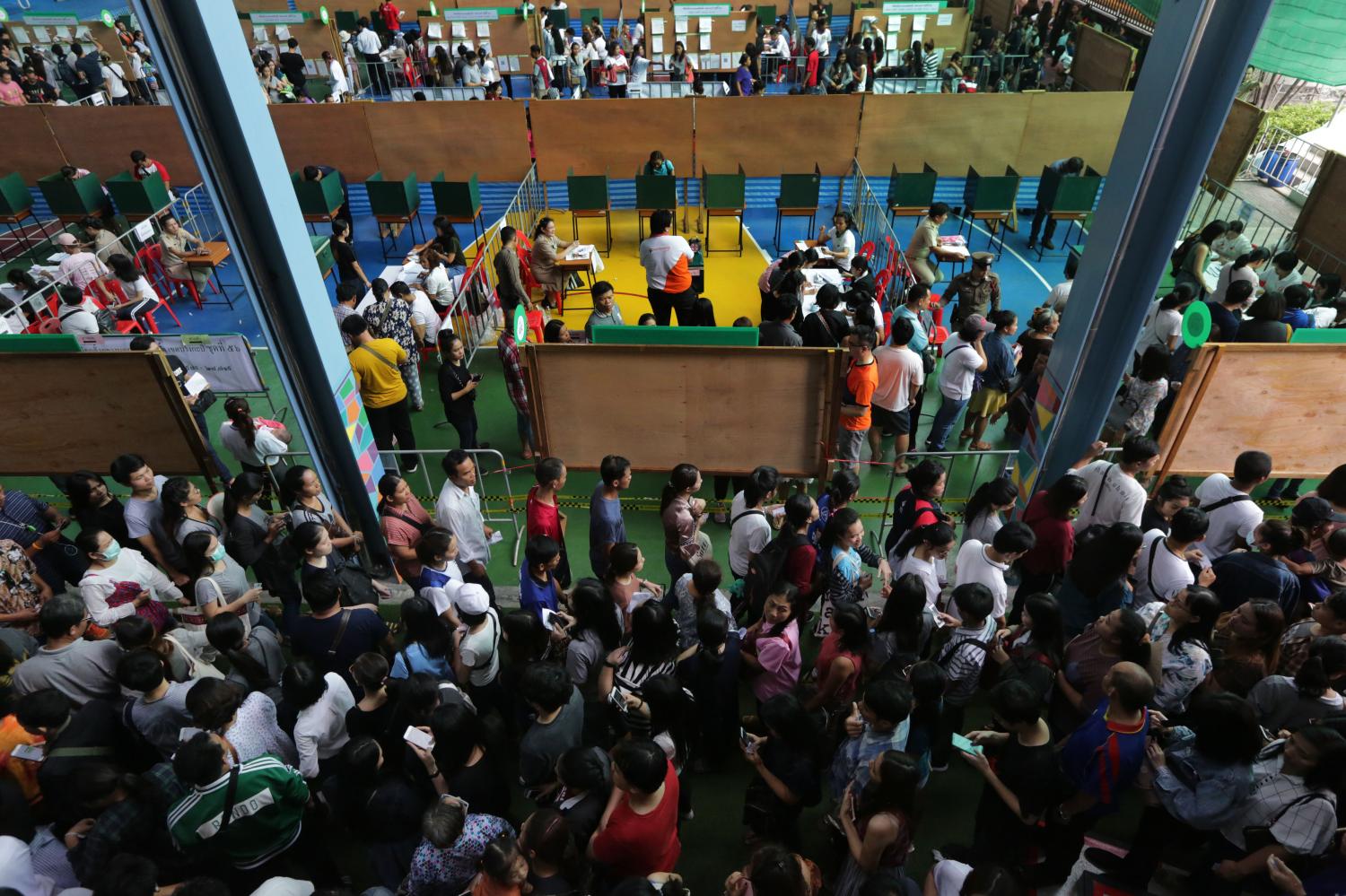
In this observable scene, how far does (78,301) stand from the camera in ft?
27.8

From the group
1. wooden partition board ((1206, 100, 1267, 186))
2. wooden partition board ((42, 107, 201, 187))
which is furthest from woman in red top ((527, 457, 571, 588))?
wooden partition board ((42, 107, 201, 187))

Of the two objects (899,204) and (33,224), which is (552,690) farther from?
(33,224)

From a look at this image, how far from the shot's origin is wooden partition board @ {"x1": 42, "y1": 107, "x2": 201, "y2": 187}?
1315cm

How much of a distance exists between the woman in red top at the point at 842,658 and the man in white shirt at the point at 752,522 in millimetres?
903

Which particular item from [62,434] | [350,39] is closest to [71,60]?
[350,39]

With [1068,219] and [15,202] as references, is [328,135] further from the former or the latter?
[1068,219]

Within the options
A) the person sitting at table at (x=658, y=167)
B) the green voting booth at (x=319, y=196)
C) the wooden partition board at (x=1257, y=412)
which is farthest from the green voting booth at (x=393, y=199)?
the wooden partition board at (x=1257, y=412)

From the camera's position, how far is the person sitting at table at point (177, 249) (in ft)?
33.7

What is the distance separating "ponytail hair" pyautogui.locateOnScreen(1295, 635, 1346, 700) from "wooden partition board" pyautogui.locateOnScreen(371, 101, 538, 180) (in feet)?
41.5

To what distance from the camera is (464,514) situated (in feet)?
17.6

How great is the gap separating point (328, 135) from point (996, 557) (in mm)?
13261

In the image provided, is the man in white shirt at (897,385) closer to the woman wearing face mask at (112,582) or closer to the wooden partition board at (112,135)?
the woman wearing face mask at (112,582)

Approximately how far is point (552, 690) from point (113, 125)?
14959 millimetres

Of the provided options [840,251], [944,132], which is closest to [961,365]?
[840,251]
